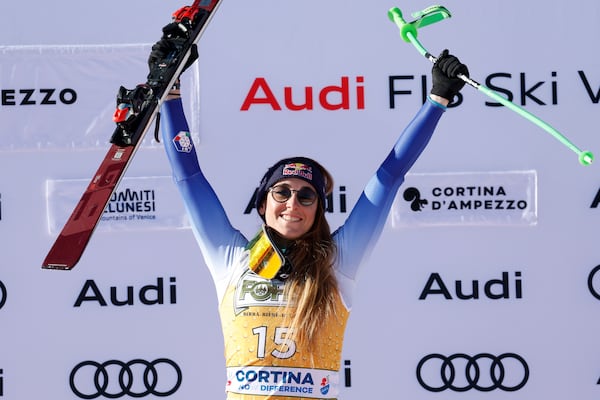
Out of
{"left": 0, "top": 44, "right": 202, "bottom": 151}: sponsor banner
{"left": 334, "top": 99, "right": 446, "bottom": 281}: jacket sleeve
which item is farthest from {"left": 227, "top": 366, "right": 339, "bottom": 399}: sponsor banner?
{"left": 0, "top": 44, "right": 202, "bottom": 151}: sponsor banner

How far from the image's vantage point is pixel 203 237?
10.4 feet

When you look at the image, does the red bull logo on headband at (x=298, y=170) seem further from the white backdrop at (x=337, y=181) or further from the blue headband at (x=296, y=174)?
the white backdrop at (x=337, y=181)

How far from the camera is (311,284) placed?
3.02m

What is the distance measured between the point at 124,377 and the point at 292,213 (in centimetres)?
161

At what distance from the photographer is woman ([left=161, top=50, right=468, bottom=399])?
2994 mm

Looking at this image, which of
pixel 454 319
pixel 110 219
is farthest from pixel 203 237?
pixel 454 319

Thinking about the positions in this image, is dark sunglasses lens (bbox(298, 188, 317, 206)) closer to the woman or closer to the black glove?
the woman

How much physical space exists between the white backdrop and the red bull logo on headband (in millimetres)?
1173

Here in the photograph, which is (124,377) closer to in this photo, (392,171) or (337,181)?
(337,181)

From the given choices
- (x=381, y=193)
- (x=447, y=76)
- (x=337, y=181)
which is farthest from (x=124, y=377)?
(x=447, y=76)

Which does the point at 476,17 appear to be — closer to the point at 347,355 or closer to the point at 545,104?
the point at 545,104

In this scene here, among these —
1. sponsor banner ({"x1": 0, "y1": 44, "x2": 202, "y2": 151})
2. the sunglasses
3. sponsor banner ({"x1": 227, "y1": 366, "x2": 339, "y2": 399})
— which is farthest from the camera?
sponsor banner ({"x1": 0, "y1": 44, "x2": 202, "y2": 151})

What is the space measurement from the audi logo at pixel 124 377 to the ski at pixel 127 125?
128 centimetres

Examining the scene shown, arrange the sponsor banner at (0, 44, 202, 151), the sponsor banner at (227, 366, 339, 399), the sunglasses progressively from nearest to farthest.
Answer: the sponsor banner at (227, 366, 339, 399)
the sunglasses
the sponsor banner at (0, 44, 202, 151)
